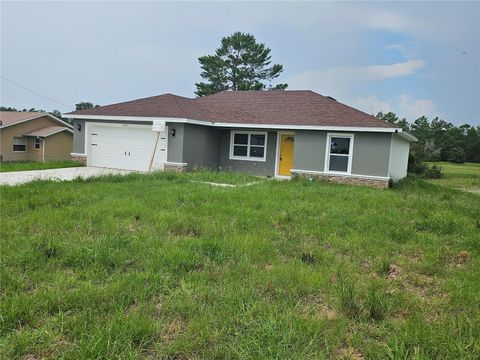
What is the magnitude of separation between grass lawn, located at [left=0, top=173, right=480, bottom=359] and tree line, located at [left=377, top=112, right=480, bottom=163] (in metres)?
45.8

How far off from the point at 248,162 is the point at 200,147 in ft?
8.30

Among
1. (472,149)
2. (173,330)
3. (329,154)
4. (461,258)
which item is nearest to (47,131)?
(329,154)

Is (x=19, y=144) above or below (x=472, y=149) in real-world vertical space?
below

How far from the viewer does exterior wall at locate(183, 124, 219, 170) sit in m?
15.9

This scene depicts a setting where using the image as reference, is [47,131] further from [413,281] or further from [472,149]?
[472,149]

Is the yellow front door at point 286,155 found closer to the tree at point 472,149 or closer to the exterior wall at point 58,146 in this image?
the exterior wall at point 58,146

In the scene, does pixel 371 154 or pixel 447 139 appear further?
pixel 447 139

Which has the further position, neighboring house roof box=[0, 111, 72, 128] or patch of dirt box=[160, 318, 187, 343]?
neighboring house roof box=[0, 111, 72, 128]

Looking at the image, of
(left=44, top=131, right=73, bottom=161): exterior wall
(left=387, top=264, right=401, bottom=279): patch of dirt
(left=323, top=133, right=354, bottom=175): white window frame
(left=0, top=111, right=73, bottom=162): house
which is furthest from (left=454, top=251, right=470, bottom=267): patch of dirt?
(left=44, top=131, right=73, bottom=161): exterior wall

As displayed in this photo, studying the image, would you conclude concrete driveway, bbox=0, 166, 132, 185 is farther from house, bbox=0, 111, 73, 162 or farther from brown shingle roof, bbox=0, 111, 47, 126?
brown shingle roof, bbox=0, 111, 47, 126

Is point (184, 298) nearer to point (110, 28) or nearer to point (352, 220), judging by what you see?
point (352, 220)

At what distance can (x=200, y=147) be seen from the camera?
1672 cm

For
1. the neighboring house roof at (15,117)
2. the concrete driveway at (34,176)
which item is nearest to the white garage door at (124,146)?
the concrete driveway at (34,176)

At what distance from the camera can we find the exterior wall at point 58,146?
103 ft
